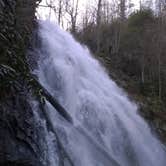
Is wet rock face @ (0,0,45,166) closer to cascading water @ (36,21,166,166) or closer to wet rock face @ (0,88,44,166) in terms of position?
wet rock face @ (0,88,44,166)

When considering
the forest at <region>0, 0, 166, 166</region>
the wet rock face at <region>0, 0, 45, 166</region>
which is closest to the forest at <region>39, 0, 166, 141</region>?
the forest at <region>0, 0, 166, 166</region>

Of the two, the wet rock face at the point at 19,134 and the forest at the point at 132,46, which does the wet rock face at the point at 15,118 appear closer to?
the wet rock face at the point at 19,134

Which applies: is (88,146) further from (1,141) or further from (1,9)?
(1,9)

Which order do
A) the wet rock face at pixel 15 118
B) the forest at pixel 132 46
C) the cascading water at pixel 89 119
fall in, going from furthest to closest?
1. the forest at pixel 132 46
2. the cascading water at pixel 89 119
3. the wet rock face at pixel 15 118

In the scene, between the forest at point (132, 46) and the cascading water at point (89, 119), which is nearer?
the cascading water at point (89, 119)

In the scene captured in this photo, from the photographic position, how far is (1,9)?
24.0 ft

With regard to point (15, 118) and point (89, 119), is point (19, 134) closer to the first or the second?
point (15, 118)

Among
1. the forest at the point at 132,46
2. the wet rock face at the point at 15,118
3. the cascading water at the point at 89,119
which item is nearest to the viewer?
the wet rock face at the point at 15,118

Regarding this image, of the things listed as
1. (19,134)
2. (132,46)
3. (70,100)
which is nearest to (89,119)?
(70,100)

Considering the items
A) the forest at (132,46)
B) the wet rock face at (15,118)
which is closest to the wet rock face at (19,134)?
the wet rock face at (15,118)

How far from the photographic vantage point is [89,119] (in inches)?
391

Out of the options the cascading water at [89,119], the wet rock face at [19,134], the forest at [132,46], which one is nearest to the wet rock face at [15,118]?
the wet rock face at [19,134]

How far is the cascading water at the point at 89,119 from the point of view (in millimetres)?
8234

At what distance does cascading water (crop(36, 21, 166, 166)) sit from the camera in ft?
27.0
